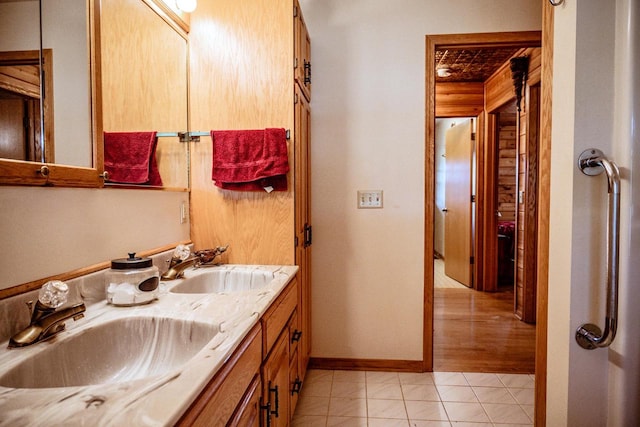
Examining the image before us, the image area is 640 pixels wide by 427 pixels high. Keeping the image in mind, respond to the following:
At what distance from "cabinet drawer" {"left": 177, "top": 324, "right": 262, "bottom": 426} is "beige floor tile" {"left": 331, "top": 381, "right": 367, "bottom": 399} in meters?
1.12

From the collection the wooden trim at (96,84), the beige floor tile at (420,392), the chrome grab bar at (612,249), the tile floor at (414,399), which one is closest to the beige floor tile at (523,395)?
the tile floor at (414,399)

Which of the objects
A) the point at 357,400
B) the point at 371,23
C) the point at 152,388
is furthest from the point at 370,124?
the point at 152,388

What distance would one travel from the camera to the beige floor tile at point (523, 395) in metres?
1.86

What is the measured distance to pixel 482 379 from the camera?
2.08 m

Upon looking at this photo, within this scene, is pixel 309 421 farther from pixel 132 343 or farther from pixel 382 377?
pixel 132 343

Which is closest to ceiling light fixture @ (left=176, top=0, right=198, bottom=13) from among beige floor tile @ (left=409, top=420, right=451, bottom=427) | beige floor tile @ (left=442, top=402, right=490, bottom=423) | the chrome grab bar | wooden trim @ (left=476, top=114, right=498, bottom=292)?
the chrome grab bar

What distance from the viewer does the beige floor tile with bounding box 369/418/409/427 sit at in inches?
65.5

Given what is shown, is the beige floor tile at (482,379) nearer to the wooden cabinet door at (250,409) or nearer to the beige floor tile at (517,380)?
the beige floor tile at (517,380)

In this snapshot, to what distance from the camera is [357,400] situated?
187cm

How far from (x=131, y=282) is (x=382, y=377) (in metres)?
1.69

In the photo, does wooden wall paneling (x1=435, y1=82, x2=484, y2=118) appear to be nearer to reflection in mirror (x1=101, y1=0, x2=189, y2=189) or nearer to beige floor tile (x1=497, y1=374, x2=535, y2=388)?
beige floor tile (x1=497, y1=374, x2=535, y2=388)

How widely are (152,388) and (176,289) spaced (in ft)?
2.47

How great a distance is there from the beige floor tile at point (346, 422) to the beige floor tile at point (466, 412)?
18.3 inches

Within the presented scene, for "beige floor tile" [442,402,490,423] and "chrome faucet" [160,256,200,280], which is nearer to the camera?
"chrome faucet" [160,256,200,280]
